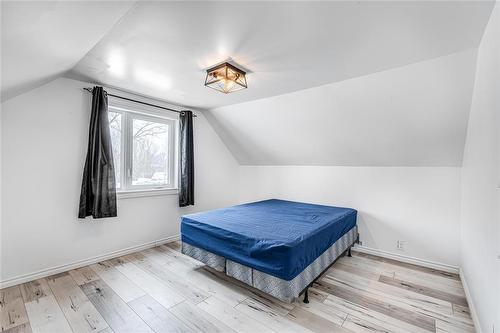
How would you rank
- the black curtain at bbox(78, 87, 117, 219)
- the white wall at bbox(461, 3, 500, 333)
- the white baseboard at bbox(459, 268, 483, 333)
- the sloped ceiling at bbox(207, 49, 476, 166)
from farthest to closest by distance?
the black curtain at bbox(78, 87, 117, 219)
the sloped ceiling at bbox(207, 49, 476, 166)
the white baseboard at bbox(459, 268, 483, 333)
the white wall at bbox(461, 3, 500, 333)

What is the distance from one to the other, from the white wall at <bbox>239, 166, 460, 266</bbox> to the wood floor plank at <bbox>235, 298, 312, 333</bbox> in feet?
6.38

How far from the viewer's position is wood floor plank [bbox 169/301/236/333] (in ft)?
5.56

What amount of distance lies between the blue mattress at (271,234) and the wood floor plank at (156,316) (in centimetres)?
64

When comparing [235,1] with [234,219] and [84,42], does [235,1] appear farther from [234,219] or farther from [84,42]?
[234,219]

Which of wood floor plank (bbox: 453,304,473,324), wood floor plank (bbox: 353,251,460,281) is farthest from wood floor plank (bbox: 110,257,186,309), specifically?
wood floor plank (bbox: 353,251,460,281)

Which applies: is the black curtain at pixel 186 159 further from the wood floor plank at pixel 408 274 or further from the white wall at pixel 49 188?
the wood floor plank at pixel 408 274

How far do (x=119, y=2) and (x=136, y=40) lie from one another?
553mm

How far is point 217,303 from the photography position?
78.9 inches

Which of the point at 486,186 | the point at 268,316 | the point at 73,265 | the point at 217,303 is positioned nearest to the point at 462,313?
the point at 486,186

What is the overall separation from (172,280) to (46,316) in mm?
990

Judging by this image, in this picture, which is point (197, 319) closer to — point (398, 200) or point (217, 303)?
point (217, 303)

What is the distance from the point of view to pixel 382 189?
122 inches

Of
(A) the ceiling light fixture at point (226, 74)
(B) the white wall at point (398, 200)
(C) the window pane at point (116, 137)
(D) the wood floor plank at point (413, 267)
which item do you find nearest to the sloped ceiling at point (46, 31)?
(A) the ceiling light fixture at point (226, 74)

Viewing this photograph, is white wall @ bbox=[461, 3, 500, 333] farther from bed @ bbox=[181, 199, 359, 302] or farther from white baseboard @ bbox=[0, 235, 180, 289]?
white baseboard @ bbox=[0, 235, 180, 289]
